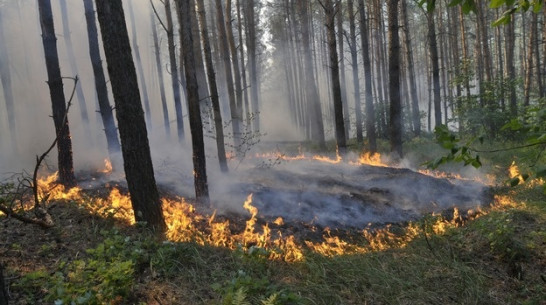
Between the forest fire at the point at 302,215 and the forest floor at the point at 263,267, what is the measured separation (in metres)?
0.10

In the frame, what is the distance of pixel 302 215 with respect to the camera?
7.94 metres

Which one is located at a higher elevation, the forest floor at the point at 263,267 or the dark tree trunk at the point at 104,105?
the dark tree trunk at the point at 104,105

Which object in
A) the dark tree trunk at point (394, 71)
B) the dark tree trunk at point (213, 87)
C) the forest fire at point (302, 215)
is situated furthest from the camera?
the dark tree trunk at point (394, 71)

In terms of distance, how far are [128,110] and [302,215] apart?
171 inches

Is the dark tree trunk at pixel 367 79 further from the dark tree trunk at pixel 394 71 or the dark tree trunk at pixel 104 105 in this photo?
the dark tree trunk at pixel 104 105

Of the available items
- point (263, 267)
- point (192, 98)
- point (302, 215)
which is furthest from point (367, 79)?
point (263, 267)

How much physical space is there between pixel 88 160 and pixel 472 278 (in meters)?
12.2

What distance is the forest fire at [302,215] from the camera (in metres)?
5.94

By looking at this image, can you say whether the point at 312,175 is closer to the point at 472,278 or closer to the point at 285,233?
the point at 285,233

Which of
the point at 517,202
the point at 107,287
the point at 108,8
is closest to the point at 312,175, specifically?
the point at 517,202

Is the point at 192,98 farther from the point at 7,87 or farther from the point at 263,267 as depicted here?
the point at 7,87

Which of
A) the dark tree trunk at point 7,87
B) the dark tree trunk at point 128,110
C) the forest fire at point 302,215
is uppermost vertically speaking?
the dark tree trunk at point 7,87

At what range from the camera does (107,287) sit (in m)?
3.45

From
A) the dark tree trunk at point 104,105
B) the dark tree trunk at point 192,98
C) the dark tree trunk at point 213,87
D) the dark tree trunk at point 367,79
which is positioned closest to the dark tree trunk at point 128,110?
the dark tree trunk at point 192,98
